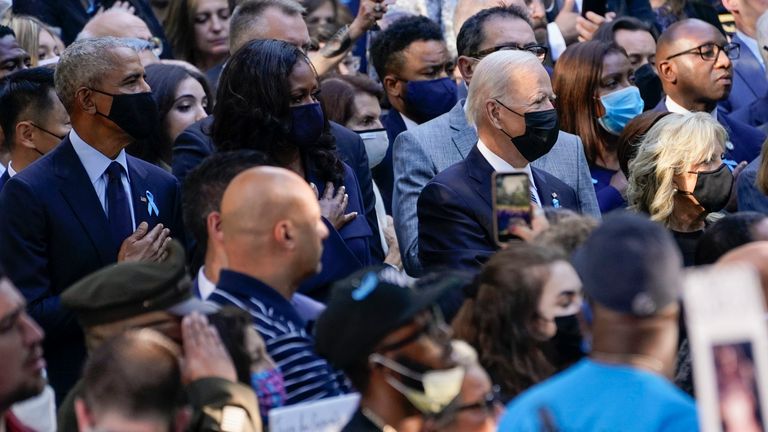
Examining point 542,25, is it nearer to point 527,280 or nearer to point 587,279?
point 527,280

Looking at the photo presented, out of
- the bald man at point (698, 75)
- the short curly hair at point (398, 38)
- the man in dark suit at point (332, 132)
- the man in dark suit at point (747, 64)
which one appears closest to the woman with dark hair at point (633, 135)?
the bald man at point (698, 75)

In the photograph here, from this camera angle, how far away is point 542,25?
10328mm

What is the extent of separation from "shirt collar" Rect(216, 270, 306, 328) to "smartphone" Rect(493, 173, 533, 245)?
1209mm

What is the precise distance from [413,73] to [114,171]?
9.35 feet

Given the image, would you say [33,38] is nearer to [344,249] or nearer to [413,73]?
[413,73]

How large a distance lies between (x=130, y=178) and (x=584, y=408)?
3415 mm

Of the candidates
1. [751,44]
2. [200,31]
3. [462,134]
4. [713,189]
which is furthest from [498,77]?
[751,44]

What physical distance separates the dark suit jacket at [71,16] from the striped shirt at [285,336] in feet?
16.3

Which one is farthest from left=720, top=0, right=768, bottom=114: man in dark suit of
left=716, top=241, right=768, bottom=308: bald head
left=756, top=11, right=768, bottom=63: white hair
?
left=716, top=241, right=768, bottom=308: bald head

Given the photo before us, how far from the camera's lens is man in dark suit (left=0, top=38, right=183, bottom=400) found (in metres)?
6.11

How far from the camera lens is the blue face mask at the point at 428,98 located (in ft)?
29.0

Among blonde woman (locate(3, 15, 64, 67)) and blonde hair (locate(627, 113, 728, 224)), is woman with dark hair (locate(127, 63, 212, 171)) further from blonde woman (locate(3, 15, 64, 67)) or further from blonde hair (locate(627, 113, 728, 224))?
blonde hair (locate(627, 113, 728, 224))

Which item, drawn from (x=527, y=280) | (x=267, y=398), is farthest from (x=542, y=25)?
(x=267, y=398)

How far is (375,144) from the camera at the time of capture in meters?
8.40
